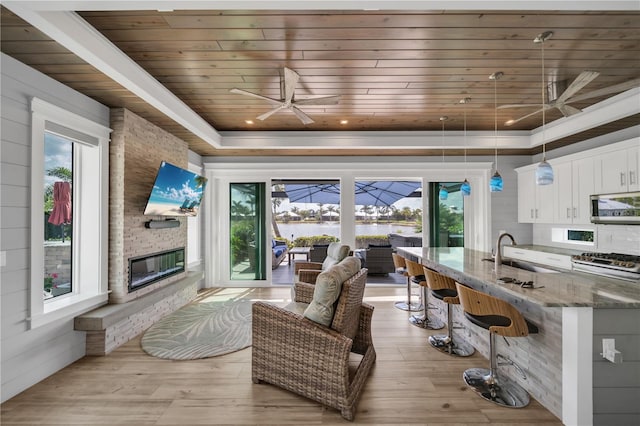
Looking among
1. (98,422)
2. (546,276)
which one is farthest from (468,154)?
(98,422)

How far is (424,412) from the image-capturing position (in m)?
2.12

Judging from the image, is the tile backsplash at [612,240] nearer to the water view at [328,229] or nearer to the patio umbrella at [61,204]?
the water view at [328,229]

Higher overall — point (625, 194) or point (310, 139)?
point (310, 139)

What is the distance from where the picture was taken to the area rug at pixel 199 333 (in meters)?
3.04

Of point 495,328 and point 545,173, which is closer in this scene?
point 495,328

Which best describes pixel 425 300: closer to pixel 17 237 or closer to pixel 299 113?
pixel 299 113

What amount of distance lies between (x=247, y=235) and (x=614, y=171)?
5.70 metres

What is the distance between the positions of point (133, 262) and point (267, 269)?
8.89ft

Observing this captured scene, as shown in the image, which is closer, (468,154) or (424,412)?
→ (424,412)

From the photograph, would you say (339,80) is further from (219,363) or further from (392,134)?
(219,363)

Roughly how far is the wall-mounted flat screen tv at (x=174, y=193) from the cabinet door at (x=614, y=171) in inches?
221

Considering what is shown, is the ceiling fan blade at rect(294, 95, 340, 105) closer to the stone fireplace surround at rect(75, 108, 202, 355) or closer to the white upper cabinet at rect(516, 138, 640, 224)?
the stone fireplace surround at rect(75, 108, 202, 355)

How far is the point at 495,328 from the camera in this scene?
2119 mm

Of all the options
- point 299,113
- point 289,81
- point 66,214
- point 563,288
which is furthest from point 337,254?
point 66,214
